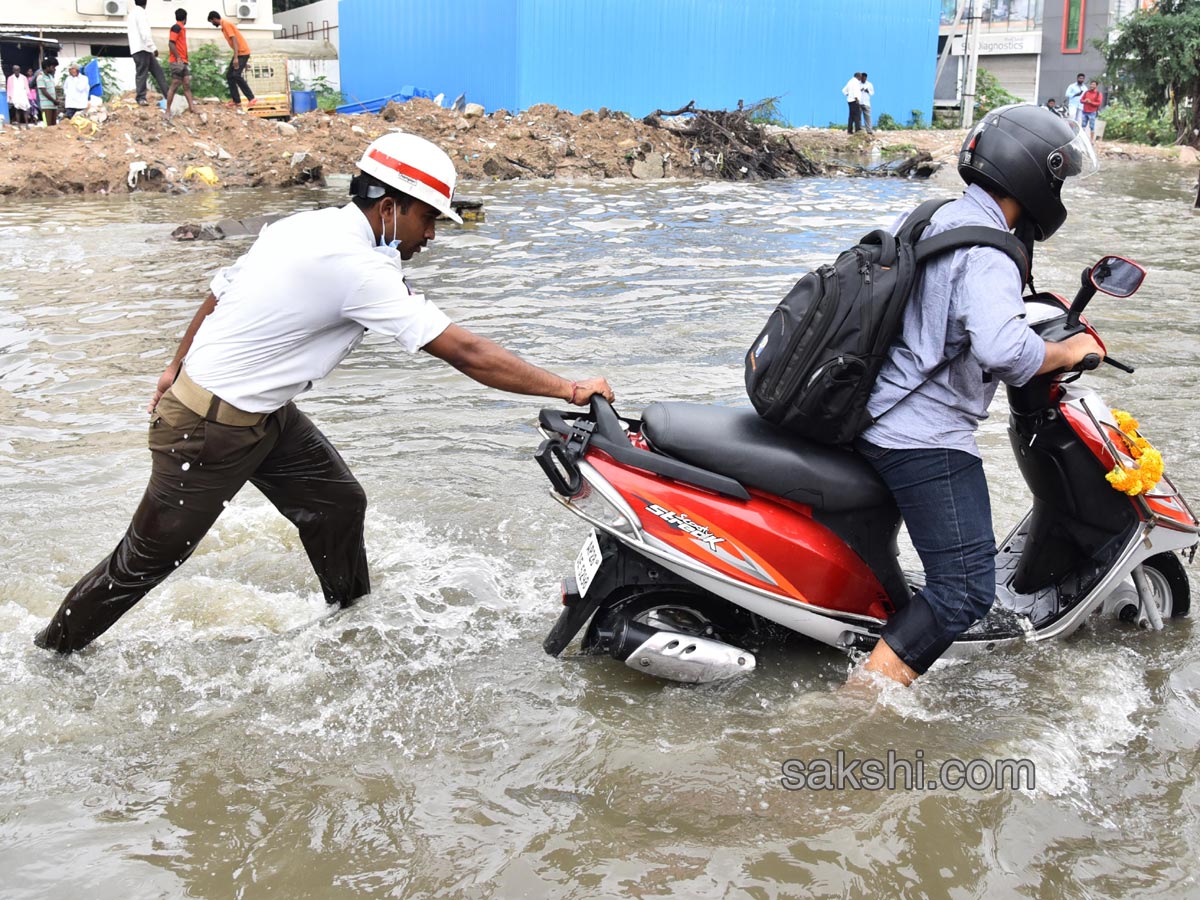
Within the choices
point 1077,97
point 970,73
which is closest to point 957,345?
point 1077,97

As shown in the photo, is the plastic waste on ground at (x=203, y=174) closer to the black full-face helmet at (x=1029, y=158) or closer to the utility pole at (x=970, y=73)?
the black full-face helmet at (x=1029, y=158)

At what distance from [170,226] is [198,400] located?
471 inches

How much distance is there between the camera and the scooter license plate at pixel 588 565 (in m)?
3.41

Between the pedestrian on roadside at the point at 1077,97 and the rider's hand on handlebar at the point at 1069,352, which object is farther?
the pedestrian on roadside at the point at 1077,97

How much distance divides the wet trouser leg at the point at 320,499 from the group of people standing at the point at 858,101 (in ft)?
97.1

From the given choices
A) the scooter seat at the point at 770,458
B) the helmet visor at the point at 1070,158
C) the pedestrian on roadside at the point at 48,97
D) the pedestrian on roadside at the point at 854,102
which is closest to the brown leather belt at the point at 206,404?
the scooter seat at the point at 770,458

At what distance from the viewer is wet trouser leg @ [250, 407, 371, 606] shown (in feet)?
12.5

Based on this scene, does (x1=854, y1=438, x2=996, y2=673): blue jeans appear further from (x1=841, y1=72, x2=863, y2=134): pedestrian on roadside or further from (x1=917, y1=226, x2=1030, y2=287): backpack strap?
(x1=841, y1=72, x2=863, y2=134): pedestrian on roadside

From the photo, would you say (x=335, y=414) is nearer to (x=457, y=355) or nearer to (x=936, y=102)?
(x=457, y=355)

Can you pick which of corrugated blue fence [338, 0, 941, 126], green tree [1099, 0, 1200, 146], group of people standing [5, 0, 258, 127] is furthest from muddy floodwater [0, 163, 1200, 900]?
green tree [1099, 0, 1200, 146]

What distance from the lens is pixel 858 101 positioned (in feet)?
102

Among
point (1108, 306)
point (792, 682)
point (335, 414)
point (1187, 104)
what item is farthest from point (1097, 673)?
point (1187, 104)

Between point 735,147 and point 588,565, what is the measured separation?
22241mm

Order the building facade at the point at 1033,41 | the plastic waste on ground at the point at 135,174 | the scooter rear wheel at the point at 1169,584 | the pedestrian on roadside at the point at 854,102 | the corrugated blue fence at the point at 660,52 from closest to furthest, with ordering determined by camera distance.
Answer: the scooter rear wheel at the point at 1169,584 → the plastic waste on ground at the point at 135,174 → the corrugated blue fence at the point at 660,52 → the pedestrian on roadside at the point at 854,102 → the building facade at the point at 1033,41
